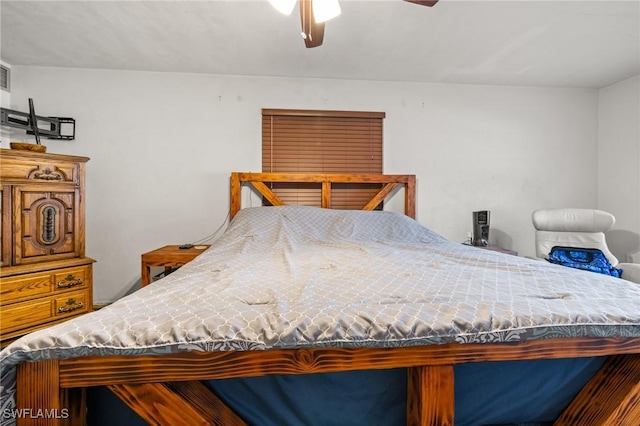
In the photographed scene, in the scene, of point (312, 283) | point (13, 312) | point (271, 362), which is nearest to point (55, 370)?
point (271, 362)

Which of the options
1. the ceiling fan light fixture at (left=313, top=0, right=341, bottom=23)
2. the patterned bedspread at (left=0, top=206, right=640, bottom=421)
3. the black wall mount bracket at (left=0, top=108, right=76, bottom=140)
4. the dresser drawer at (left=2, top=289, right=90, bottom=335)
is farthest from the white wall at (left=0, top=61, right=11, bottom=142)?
the ceiling fan light fixture at (left=313, top=0, right=341, bottom=23)

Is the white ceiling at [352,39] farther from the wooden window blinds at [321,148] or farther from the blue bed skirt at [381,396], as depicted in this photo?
the blue bed skirt at [381,396]

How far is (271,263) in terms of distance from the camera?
145 cm

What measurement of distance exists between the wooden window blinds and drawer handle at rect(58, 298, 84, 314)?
5.71ft

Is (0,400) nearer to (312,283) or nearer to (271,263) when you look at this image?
(312,283)

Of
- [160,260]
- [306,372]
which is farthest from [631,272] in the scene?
[160,260]

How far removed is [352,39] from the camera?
6.87 ft

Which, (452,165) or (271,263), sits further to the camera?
(452,165)

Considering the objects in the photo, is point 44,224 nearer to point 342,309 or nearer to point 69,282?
point 69,282

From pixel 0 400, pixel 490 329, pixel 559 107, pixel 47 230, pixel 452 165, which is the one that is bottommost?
pixel 0 400

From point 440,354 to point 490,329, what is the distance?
0.48ft

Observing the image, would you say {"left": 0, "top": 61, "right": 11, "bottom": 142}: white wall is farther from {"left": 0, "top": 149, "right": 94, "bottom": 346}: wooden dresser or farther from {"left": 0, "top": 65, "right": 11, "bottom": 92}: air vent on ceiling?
{"left": 0, "top": 149, "right": 94, "bottom": 346}: wooden dresser

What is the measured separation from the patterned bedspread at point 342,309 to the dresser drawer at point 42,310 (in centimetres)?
140

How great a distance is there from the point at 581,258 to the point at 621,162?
5.27ft
